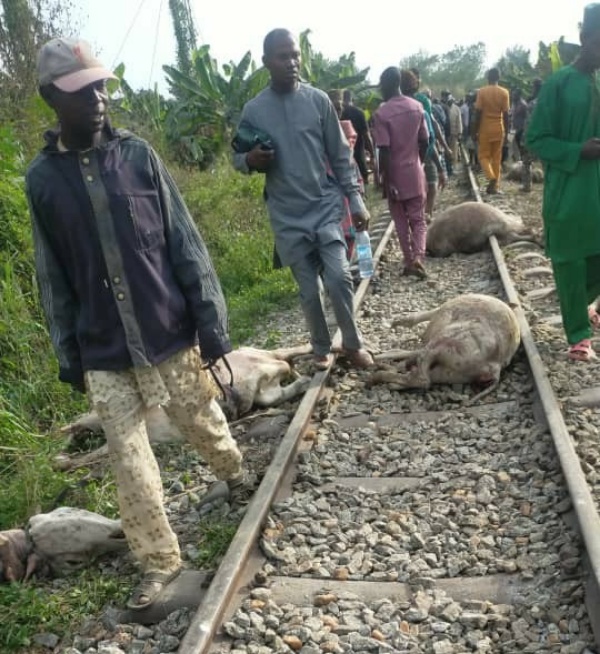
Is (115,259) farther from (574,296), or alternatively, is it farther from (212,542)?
(574,296)

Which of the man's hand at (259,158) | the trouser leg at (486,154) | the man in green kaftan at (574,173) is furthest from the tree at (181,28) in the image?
the man in green kaftan at (574,173)

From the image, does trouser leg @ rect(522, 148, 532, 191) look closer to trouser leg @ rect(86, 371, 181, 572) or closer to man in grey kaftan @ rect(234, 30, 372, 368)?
man in grey kaftan @ rect(234, 30, 372, 368)

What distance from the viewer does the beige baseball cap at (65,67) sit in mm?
2678

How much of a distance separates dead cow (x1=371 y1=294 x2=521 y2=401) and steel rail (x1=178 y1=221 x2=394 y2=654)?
28.3 inches

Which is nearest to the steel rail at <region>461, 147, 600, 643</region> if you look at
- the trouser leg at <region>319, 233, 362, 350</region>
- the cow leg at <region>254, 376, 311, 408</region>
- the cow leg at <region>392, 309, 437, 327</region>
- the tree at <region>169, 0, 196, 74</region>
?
the cow leg at <region>392, 309, 437, 327</region>

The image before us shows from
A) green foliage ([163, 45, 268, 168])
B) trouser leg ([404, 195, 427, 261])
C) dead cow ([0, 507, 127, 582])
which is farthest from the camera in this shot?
green foliage ([163, 45, 268, 168])

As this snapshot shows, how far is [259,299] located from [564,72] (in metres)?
4.35

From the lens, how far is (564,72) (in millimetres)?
4613

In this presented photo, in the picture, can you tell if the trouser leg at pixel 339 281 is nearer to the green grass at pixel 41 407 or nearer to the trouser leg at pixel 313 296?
the trouser leg at pixel 313 296

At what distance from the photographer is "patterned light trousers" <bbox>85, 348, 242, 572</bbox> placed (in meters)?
3.01

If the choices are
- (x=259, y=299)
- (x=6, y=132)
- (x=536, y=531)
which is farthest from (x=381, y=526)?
(x=6, y=132)

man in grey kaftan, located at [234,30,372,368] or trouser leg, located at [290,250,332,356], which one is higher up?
man in grey kaftan, located at [234,30,372,368]

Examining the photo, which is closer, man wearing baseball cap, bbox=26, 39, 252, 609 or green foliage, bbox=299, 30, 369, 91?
man wearing baseball cap, bbox=26, 39, 252, 609

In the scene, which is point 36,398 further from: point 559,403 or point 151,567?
point 559,403
